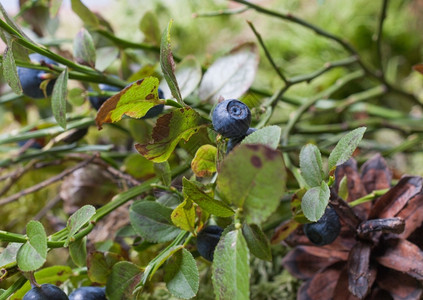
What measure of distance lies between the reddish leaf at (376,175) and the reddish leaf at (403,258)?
7 cm

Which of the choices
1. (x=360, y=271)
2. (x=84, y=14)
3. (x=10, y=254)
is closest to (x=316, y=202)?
(x=360, y=271)

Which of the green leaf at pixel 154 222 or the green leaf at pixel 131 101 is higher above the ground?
the green leaf at pixel 131 101

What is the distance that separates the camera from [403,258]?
1.42 feet

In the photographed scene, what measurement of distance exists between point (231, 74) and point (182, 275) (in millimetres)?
232

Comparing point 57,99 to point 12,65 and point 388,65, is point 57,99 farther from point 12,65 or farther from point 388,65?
point 388,65

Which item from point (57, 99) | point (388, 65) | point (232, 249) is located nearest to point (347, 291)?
point (232, 249)

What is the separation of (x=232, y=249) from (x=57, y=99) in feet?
0.74

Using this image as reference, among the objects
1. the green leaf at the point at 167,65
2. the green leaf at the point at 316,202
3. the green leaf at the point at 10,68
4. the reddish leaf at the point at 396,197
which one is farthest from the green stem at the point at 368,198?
the green leaf at the point at 10,68

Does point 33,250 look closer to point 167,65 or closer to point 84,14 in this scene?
point 167,65

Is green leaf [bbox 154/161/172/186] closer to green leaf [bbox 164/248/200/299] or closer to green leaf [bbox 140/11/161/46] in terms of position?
green leaf [bbox 164/248/200/299]

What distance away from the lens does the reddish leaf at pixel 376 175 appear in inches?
19.5

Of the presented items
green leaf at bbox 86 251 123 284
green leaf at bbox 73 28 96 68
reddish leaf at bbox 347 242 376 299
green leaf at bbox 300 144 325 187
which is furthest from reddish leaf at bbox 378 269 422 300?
green leaf at bbox 73 28 96 68

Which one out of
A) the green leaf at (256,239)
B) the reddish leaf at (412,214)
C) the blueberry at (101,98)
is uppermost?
the blueberry at (101,98)

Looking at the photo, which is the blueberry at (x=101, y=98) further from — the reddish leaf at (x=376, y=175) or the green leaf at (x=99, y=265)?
the reddish leaf at (x=376, y=175)
